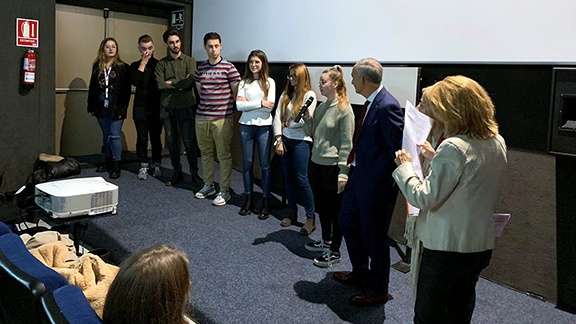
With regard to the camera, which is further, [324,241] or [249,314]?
[324,241]

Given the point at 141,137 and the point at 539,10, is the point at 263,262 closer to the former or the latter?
the point at 539,10

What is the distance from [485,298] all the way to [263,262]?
1361mm

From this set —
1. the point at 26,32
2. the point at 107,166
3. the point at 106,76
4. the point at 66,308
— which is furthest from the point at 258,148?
the point at 66,308

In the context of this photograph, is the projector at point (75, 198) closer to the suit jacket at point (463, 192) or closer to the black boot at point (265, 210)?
the black boot at point (265, 210)

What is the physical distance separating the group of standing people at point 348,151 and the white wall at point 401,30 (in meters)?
0.65

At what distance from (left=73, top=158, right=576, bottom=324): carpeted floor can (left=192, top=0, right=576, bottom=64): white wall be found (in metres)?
1.44

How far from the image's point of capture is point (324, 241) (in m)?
3.39

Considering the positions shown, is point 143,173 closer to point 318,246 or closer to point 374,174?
point 318,246

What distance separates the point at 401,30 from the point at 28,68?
3.26 m

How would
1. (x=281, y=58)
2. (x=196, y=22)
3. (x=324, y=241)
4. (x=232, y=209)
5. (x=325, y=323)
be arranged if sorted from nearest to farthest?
(x=325, y=323) < (x=324, y=241) < (x=232, y=209) < (x=281, y=58) < (x=196, y=22)

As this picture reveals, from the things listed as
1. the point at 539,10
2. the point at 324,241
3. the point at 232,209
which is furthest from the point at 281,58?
the point at 539,10

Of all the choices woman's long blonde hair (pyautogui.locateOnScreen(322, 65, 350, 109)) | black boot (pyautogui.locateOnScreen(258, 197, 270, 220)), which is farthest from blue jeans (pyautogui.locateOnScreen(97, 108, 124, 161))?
woman's long blonde hair (pyautogui.locateOnScreen(322, 65, 350, 109))

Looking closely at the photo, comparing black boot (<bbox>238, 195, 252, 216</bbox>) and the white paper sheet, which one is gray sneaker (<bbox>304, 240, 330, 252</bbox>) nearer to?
black boot (<bbox>238, 195, 252, 216</bbox>)

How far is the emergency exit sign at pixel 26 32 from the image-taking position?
4.29m
